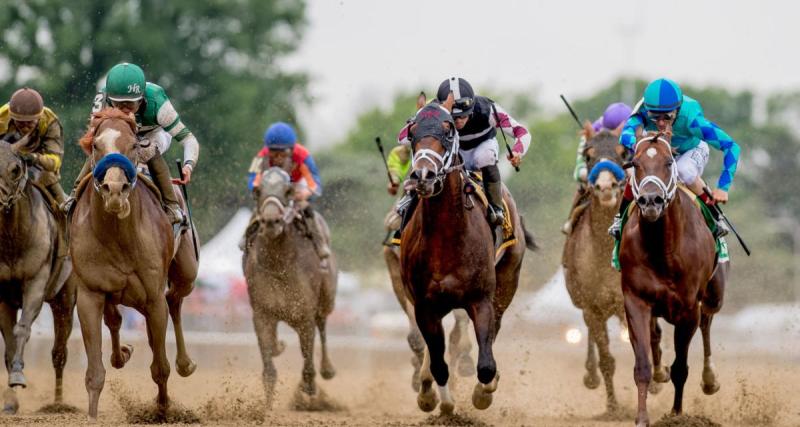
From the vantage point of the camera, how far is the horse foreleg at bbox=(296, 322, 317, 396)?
1639 cm

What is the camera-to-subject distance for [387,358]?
26.9 metres

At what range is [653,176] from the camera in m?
11.4

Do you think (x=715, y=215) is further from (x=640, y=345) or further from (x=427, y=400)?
(x=427, y=400)

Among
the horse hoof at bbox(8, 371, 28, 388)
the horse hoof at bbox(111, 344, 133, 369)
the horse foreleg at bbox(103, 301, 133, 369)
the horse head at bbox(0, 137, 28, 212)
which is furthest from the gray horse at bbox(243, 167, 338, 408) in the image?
the horse hoof at bbox(8, 371, 28, 388)

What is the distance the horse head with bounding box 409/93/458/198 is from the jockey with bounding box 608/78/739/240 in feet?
6.21

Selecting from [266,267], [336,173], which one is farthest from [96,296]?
[336,173]

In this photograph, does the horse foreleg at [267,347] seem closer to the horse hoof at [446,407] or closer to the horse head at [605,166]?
the horse hoof at [446,407]

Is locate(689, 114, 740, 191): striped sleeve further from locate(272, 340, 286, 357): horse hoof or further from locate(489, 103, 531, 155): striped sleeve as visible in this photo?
locate(272, 340, 286, 357): horse hoof

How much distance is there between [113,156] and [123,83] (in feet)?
3.84

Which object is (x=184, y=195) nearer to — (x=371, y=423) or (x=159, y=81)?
(x=371, y=423)

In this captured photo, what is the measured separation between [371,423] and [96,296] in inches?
122

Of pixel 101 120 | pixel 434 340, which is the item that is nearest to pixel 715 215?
pixel 434 340

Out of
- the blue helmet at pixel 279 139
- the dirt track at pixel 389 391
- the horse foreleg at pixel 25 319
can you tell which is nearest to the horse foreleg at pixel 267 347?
the dirt track at pixel 389 391

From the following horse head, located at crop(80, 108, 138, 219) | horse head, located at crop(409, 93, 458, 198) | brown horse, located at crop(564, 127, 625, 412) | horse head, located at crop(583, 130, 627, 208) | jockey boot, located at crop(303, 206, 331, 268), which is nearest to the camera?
horse head, located at crop(409, 93, 458, 198)
